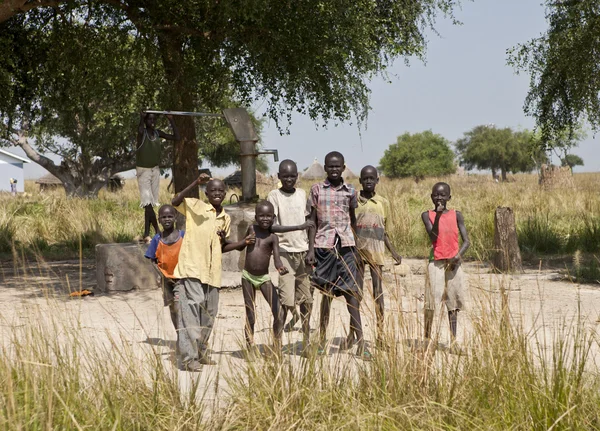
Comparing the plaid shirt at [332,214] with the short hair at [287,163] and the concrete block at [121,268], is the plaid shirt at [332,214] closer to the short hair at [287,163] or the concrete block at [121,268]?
the short hair at [287,163]

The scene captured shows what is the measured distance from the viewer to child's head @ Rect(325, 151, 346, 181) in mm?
6312

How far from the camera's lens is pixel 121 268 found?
10359mm

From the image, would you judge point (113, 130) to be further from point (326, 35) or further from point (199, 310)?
point (199, 310)

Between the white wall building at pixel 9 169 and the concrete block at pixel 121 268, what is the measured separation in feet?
146

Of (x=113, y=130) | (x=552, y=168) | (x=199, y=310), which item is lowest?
(x=199, y=310)

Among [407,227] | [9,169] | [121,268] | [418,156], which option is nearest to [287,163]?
[121,268]

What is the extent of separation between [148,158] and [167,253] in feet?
12.5

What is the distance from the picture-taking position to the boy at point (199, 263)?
19.8 feet

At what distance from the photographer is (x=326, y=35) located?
34.9ft

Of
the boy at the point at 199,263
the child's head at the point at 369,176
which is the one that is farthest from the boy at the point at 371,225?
the boy at the point at 199,263

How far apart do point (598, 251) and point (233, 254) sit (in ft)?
20.2

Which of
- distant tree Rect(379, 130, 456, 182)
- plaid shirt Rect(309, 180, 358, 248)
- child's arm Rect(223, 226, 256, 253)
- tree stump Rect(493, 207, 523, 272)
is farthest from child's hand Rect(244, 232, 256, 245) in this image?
distant tree Rect(379, 130, 456, 182)

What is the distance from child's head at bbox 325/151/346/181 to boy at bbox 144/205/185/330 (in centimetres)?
128

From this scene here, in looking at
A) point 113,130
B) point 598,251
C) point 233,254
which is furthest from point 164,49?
point 113,130
